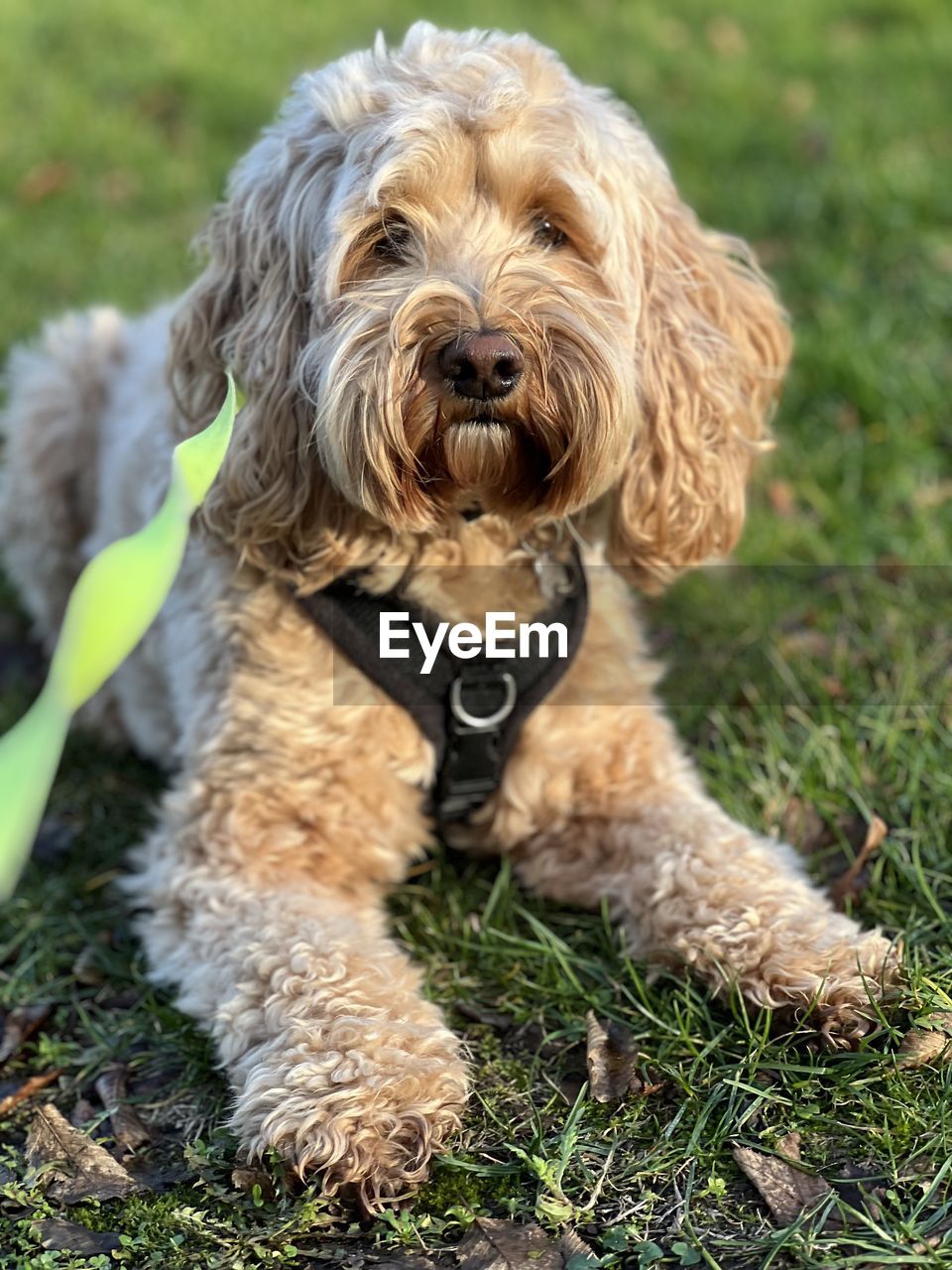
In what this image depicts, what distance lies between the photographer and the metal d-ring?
11.3 feet

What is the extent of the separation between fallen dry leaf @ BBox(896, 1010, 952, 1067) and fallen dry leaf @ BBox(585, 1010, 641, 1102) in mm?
535

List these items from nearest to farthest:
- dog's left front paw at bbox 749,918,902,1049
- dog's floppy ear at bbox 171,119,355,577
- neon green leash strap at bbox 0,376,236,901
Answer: neon green leash strap at bbox 0,376,236,901
dog's left front paw at bbox 749,918,902,1049
dog's floppy ear at bbox 171,119,355,577

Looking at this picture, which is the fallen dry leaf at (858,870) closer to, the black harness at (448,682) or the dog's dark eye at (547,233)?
the black harness at (448,682)

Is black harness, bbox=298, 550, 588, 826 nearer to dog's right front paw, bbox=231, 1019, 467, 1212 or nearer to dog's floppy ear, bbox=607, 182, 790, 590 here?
dog's floppy ear, bbox=607, 182, 790, 590

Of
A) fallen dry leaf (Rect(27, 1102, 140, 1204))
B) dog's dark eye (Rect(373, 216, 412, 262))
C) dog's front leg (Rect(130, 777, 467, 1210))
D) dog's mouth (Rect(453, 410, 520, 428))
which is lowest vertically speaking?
fallen dry leaf (Rect(27, 1102, 140, 1204))

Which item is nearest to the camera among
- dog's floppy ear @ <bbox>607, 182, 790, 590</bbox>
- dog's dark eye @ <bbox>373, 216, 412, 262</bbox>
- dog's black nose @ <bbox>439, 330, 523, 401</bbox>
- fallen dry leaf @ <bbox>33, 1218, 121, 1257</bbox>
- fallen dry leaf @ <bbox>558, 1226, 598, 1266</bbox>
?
fallen dry leaf @ <bbox>558, 1226, 598, 1266</bbox>

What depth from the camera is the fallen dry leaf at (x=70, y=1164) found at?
287 centimetres

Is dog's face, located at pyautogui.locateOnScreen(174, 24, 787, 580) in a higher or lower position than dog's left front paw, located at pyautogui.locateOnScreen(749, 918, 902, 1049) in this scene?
higher

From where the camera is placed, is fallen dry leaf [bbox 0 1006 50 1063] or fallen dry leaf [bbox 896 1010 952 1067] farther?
fallen dry leaf [bbox 0 1006 50 1063]

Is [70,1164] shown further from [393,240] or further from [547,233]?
[547,233]

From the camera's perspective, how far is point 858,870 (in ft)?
11.6

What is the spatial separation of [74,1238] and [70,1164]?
0.23 m

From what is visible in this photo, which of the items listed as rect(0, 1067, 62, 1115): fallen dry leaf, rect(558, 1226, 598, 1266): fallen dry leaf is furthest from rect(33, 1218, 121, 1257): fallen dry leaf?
rect(558, 1226, 598, 1266): fallen dry leaf

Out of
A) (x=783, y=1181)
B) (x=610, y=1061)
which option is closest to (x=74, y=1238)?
(x=610, y=1061)
